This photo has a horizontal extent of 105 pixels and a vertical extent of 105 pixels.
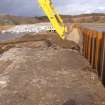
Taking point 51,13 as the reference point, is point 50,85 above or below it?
above

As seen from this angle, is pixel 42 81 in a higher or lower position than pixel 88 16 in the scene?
higher

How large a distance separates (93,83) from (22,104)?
8.45 ft

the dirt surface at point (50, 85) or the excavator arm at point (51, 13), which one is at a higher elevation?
the dirt surface at point (50, 85)

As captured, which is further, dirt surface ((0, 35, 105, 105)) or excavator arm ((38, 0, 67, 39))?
excavator arm ((38, 0, 67, 39))

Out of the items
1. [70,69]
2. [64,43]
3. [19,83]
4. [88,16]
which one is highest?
[19,83]

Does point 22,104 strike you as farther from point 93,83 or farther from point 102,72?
point 102,72

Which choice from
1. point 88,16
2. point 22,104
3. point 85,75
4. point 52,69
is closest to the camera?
point 22,104

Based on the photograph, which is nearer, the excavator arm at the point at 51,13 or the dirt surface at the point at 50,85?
the dirt surface at the point at 50,85

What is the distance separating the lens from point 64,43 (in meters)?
→ 20.8

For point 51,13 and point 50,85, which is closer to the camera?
point 50,85

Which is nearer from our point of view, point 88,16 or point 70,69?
point 70,69

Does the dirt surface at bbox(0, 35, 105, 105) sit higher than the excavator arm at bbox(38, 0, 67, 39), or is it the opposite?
the dirt surface at bbox(0, 35, 105, 105)

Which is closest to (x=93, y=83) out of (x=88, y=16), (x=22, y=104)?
(x=22, y=104)

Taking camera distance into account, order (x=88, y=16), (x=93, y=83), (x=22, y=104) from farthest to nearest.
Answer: (x=88, y=16), (x=93, y=83), (x=22, y=104)
